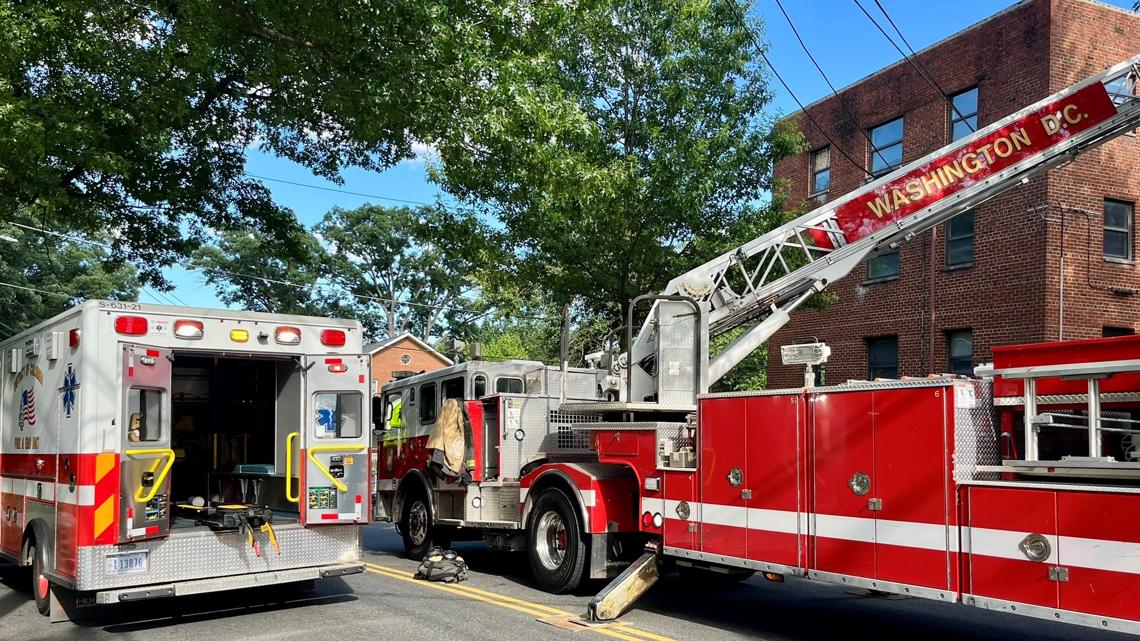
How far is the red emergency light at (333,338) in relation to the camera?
9258 millimetres

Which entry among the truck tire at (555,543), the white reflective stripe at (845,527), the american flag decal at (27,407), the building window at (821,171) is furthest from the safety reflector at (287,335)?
the building window at (821,171)

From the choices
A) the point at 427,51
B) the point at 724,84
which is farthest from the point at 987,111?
the point at 427,51

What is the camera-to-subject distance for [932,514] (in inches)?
260

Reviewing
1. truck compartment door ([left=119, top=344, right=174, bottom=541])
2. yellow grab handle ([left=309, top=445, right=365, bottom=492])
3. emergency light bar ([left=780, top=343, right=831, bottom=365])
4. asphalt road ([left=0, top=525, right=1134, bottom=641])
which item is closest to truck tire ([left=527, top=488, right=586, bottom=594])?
asphalt road ([left=0, top=525, right=1134, bottom=641])

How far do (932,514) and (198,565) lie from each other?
20.0 feet

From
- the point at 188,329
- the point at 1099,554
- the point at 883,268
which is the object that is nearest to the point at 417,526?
the point at 188,329

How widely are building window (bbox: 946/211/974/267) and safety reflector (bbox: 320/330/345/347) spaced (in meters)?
13.8

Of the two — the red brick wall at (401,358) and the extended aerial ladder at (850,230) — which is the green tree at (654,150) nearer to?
the extended aerial ladder at (850,230)

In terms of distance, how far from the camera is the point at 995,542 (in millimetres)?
6246

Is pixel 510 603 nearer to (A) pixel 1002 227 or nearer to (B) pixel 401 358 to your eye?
(A) pixel 1002 227

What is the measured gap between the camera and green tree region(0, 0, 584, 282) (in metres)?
9.84

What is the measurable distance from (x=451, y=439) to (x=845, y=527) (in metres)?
5.59

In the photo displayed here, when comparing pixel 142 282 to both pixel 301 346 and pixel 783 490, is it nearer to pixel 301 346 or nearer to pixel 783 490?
pixel 301 346

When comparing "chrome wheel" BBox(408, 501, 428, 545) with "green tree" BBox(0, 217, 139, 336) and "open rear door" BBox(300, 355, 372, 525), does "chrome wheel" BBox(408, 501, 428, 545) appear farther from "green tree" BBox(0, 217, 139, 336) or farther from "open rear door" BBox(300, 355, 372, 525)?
"green tree" BBox(0, 217, 139, 336)
